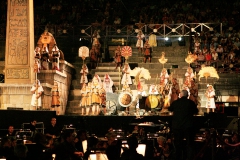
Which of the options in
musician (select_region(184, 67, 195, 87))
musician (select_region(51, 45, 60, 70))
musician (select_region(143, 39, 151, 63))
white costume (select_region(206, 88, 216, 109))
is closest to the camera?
musician (select_region(51, 45, 60, 70))

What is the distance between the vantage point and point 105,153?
13.2 metres

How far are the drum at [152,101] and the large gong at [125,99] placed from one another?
76 cm

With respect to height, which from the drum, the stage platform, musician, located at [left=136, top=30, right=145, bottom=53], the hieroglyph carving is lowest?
the stage platform

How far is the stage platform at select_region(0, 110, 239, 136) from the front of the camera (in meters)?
26.1

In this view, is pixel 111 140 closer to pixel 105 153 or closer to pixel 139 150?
pixel 139 150

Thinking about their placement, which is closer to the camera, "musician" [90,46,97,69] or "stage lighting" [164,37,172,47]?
"musician" [90,46,97,69]

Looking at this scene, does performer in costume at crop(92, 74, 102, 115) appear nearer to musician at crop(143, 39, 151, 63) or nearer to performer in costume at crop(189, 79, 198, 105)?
performer in costume at crop(189, 79, 198, 105)

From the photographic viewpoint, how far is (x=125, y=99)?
31.6m

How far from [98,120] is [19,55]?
4453 mm

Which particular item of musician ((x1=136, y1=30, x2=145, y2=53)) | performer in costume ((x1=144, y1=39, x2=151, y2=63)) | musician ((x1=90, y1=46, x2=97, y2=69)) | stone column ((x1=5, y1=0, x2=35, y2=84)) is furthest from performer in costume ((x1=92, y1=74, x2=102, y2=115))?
musician ((x1=136, y1=30, x2=145, y2=53))

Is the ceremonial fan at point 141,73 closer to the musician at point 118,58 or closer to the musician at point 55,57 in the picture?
the musician at point 118,58

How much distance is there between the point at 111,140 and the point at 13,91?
1551cm

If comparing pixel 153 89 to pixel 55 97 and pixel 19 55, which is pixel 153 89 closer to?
pixel 55 97

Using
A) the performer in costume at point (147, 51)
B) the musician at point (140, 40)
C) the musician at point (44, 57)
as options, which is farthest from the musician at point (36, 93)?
the musician at point (140, 40)
